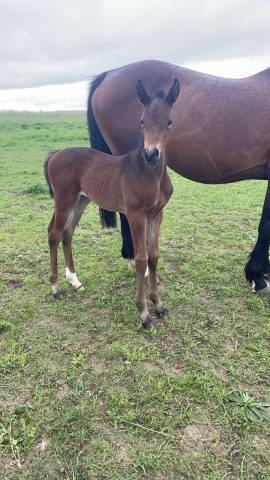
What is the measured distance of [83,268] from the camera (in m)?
4.51

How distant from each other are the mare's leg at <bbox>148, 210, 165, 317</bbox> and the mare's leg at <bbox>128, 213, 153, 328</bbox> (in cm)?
17

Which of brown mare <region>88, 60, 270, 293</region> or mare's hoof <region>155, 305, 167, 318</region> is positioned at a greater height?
brown mare <region>88, 60, 270, 293</region>

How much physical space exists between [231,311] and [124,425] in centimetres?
168

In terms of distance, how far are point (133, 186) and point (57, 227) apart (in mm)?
1031

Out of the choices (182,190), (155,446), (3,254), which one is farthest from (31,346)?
(182,190)

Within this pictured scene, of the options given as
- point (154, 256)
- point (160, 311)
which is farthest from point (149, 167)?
point (160, 311)

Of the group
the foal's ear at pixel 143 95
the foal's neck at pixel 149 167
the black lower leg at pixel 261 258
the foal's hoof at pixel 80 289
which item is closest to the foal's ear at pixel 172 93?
the foal's ear at pixel 143 95

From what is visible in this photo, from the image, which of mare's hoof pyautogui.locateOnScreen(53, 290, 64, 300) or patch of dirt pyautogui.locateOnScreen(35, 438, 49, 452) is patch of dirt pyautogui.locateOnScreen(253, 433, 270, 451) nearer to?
patch of dirt pyautogui.locateOnScreen(35, 438, 49, 452)

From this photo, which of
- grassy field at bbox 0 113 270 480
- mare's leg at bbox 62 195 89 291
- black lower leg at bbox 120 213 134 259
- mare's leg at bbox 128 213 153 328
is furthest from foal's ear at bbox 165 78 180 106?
grassy field at bbox 0 113 270 480

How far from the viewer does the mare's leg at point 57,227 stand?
364 centimetres

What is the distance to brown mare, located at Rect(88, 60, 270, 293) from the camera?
378 cm

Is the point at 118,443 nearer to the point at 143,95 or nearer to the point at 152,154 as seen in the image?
the point at 152,154

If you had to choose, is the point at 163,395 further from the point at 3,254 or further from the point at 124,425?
the point at 3,254

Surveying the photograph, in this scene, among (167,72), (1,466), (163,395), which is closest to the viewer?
(1,466)
